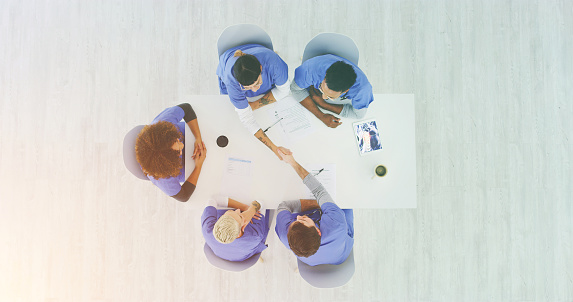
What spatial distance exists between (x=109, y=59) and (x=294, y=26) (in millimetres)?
1710

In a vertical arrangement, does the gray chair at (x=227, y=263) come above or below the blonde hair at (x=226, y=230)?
below

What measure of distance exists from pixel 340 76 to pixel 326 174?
23.0 inches

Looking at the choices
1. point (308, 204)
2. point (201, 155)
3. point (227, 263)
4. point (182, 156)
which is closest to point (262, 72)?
point (201, 155)

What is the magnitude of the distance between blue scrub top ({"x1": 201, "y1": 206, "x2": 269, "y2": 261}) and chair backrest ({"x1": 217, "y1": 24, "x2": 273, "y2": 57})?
1.03 meters

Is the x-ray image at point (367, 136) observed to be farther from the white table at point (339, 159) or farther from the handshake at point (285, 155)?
the handshake at point (285, 155)

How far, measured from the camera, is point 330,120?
1975 mm

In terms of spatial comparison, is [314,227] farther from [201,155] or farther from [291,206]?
[201,155]

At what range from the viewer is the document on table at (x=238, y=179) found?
1.96 meters

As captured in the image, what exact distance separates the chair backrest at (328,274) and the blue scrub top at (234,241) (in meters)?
0.37

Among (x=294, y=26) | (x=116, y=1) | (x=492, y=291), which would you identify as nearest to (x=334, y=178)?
(x=294, y=26)

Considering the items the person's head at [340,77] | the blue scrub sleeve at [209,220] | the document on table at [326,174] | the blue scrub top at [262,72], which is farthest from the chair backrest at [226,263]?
the person's head at [340,77]

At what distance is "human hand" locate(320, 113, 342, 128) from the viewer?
1968 millimetres

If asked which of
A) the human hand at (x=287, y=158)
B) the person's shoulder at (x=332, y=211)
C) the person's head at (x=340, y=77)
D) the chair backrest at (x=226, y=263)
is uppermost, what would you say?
the person's head at (x=340, y=77)

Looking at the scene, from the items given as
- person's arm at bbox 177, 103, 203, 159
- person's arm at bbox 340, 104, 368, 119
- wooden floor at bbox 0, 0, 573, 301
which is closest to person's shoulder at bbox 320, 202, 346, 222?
person's arm at bbox 340, 104, 368, 119
